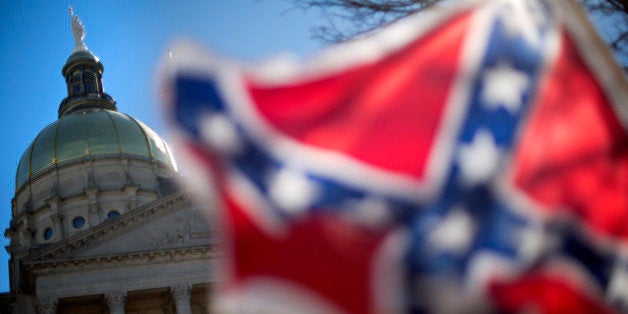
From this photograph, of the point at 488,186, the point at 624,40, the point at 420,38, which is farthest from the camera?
the point at 624,40

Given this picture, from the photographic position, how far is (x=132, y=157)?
185 feet

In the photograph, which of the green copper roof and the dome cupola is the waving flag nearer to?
the dome cupola

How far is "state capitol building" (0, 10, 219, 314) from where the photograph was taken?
34625 mm

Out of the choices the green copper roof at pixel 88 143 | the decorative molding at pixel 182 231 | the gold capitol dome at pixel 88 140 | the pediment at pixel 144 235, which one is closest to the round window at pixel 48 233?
the gold capitol dome at pixel 88 140

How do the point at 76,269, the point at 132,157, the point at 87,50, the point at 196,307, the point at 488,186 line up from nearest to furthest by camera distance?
the point at 488,186, the point at 76,269, the point at 196,307, the point at 132,157, the point at 87,50

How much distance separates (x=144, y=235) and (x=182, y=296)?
333cm

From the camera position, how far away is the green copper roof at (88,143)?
56.2 metres

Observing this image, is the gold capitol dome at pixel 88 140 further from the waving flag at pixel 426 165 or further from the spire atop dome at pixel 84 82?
the waving flag at pixel 426 165

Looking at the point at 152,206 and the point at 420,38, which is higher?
the point at 152,206

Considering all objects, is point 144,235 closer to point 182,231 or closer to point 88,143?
point 182,231

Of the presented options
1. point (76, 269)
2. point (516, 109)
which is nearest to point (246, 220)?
point (516, 109)

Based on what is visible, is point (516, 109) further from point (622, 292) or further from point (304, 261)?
point (304, 261)

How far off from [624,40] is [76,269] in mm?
29639

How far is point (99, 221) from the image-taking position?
5106cm
